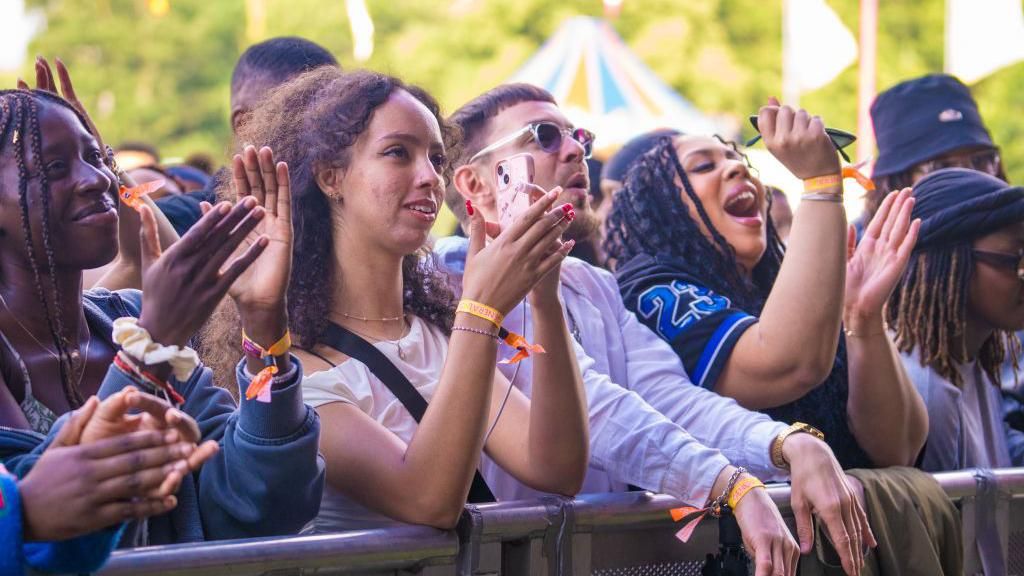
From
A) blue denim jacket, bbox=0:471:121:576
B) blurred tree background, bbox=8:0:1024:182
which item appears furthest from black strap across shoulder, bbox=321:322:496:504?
blurred tree background, bbox=8:0:1024:182

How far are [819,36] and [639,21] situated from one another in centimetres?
875

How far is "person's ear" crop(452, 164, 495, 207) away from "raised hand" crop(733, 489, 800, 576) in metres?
1.34

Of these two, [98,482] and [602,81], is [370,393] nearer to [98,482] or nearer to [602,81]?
[98,482]

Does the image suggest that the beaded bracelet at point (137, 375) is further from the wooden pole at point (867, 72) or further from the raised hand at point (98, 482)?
the wooden pole at point (867, 72)

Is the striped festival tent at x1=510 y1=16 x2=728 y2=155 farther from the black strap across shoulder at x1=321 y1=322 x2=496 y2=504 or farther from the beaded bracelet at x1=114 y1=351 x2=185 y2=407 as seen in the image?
the beaded bracelet at x1=114 y1=351 x2=185 y2=407

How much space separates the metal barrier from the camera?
84.8 inches

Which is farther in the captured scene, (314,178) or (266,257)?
(314,178)

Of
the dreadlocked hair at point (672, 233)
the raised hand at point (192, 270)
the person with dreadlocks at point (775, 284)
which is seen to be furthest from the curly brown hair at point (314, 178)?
the dreadlocked hair at point (672, 233)

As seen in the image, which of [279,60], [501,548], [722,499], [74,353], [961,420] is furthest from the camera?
[279,60]

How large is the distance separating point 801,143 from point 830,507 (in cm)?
103

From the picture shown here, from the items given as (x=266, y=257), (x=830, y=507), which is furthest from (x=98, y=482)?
(x=830, y=507)

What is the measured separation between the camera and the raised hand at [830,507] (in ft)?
9.61

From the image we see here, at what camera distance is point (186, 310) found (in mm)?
2143

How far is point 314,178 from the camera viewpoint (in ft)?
10.3
